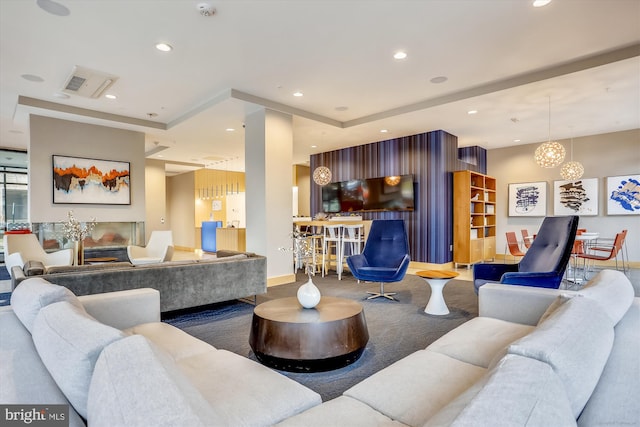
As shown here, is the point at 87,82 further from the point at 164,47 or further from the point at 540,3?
the point at 540,3

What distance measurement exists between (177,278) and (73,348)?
2736 millimetres

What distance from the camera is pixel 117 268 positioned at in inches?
130

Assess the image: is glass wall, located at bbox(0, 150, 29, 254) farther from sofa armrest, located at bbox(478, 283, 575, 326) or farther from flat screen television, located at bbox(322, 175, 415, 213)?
sofa armrest, located at bbox(478, 283, 575, 326)

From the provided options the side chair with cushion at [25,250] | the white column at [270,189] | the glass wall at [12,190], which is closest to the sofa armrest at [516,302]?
the white column at [270,189]

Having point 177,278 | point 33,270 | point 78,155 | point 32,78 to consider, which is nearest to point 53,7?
point 32,78

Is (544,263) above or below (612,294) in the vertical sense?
below

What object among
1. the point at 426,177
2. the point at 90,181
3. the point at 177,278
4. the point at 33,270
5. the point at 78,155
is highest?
the point at 78,155

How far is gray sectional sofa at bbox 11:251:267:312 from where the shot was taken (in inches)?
120

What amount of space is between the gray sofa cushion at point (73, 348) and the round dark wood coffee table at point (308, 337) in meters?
1.31

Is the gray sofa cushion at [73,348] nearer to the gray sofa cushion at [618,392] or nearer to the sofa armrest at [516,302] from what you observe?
the gray sofa cushion at [618,392]

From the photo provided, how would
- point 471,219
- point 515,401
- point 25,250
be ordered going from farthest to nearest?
point 471,219, point 25,250, point 515,401

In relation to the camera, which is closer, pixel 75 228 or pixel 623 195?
pixel 75 228

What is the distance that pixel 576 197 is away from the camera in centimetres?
815

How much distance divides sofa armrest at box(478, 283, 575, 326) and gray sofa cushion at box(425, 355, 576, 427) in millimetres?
1583
